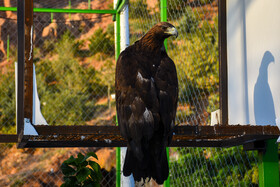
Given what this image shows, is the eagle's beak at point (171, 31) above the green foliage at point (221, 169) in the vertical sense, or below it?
above

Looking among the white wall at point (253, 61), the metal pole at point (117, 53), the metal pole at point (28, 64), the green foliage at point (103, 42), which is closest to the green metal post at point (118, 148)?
the metal pole at point (117, 53)

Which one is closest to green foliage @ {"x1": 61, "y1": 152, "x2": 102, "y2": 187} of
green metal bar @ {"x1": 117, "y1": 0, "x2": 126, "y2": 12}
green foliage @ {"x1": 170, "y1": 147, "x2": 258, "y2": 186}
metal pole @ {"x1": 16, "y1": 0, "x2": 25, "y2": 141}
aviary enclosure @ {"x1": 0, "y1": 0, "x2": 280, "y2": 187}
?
aviary enclosure @ {"x1": 0, "y1": 0, "x2": 280, "y2": 187}

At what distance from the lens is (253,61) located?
3369 millimetres

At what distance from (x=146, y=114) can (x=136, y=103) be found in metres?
0.11

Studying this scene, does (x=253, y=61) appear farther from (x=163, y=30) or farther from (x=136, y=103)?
(x=136, y=103)

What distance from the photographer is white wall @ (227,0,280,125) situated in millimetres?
3029

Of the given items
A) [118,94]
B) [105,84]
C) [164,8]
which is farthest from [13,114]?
[118,94]

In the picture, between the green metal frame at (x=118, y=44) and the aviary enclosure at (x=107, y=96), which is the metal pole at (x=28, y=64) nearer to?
the aviary enclosure at (x=107, y=96)

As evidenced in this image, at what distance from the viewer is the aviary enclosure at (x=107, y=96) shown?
10.3ft

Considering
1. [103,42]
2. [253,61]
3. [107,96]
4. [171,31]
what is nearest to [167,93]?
[171,31]

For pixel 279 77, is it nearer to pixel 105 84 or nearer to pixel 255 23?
pixel 255 23

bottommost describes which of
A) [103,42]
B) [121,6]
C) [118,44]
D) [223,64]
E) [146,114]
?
[146,114]

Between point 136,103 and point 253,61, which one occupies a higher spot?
point 253,61

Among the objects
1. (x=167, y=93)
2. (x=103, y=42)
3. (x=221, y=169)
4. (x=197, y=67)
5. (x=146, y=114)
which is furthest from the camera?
(x=103, y=42)
